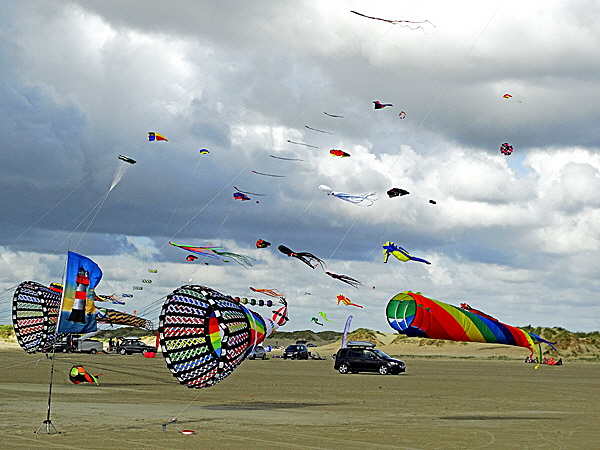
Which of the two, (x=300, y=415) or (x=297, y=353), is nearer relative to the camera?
(x=300, y=415)

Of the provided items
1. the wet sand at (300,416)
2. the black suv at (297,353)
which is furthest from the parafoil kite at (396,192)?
the black suv at (297,353)

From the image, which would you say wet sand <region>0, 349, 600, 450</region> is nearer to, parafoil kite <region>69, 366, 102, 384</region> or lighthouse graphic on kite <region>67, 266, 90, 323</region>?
parafoil kite <region>69, 366, 102, 384</region>

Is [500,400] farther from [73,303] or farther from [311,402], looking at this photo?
[73,303]

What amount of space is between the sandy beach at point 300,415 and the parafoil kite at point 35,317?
1.80m

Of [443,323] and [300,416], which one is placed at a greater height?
[443,323]

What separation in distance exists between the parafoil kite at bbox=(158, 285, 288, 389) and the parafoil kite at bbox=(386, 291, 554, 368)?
7.06m

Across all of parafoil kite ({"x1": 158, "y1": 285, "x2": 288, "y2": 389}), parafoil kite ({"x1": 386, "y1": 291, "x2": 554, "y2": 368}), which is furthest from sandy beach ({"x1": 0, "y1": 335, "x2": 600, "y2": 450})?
parafoil kite ({"x1": 386, "y1": 291, "x2": 554, "y2": 368})

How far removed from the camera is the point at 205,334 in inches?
648

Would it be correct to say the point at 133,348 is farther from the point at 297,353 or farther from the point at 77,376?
the point at 77,376

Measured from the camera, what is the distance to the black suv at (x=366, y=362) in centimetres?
3909

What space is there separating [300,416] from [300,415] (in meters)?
0.25

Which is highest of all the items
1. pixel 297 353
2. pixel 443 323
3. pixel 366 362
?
pixel 443 323

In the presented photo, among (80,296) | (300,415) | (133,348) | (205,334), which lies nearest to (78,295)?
(80,296)

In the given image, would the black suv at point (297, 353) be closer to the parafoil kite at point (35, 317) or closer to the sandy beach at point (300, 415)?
the sandy beach at point (300, 415)
